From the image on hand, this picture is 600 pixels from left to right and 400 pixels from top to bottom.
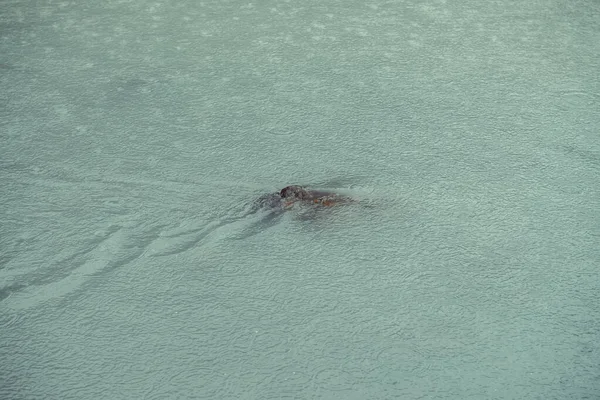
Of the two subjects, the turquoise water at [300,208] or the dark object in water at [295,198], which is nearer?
the turquoise water at [300,208]

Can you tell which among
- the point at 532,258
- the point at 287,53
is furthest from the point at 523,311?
the point at 287,53

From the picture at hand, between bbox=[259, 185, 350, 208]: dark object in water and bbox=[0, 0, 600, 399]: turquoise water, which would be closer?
bbox=[0, 0, 600, 399]: turquoise water

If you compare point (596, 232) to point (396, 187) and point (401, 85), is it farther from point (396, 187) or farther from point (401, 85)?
point (401, 85)

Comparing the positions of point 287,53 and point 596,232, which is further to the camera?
point 287,53

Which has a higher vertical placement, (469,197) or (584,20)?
(584,20)

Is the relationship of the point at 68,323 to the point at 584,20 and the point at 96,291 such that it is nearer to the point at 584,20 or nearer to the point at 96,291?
the point at 96,291

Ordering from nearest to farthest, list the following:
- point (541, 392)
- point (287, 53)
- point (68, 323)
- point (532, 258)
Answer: point (541, 392)
point (68, 323)
point (532, 258)
point (287, 53)

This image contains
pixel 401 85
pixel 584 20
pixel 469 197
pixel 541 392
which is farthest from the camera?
pixel 584 20
